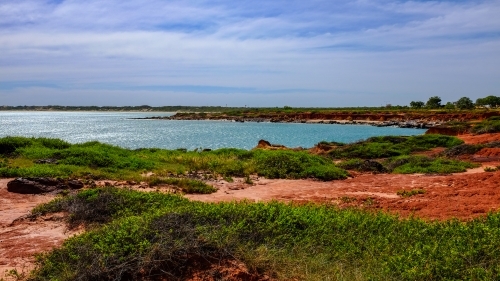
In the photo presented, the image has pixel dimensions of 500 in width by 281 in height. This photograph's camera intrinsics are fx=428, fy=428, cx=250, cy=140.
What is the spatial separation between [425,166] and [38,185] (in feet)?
50.4

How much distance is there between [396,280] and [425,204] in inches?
242

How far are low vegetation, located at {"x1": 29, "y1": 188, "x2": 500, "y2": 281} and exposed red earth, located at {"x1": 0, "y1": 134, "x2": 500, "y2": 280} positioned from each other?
429 mm

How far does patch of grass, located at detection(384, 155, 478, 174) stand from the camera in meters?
18.0

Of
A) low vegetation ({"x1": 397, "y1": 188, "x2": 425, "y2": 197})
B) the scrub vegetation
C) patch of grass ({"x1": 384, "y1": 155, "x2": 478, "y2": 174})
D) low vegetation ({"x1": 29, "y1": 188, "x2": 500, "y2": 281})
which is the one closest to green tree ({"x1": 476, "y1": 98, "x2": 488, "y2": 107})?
patch of grass ({"x1": 384, "y1": 155, "x2": 478, "y2": 174})

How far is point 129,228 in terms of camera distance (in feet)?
21.3

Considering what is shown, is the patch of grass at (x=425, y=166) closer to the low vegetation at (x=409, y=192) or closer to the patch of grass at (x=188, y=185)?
the low vegetation at (x=409, y=192)

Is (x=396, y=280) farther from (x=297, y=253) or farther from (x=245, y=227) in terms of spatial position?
(x=245, y=227)

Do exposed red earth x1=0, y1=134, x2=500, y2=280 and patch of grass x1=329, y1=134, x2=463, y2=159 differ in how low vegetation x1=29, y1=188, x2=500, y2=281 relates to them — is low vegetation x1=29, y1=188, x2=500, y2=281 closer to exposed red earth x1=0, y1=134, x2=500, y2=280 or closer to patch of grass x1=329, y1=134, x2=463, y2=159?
exposed red earth x1=0, y1=134, x2=500, y2=280

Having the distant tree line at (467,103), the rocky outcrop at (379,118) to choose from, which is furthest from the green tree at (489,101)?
the rocky outcrop at (379,118)

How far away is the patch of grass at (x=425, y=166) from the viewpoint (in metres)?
18.0

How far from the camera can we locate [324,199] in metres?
11.9

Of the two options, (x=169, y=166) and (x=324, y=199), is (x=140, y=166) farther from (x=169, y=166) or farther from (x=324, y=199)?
(x=324, y=199)

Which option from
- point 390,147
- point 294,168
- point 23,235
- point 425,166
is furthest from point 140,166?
point 390,147

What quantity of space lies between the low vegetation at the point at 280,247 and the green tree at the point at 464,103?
103 metres
